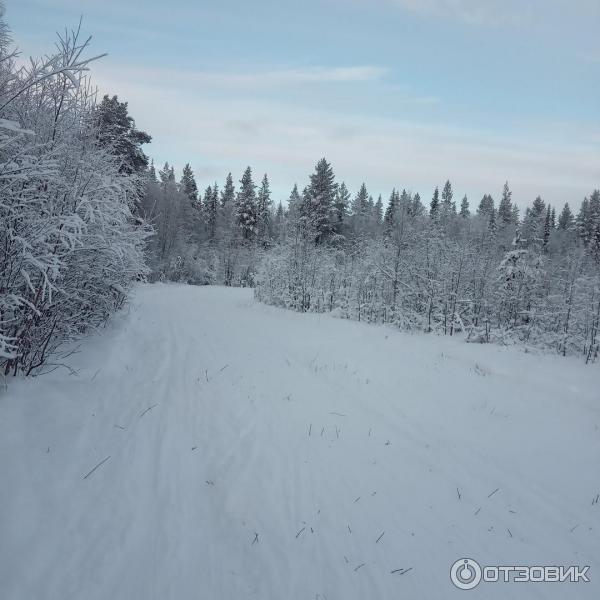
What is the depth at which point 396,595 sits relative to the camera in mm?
3113

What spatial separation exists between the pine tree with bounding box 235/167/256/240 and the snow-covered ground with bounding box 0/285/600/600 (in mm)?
43618

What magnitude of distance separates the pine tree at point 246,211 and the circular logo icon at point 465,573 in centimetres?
4876

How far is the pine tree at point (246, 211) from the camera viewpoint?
165ft

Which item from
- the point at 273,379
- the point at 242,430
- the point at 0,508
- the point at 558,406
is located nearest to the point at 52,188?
the point at 0,508

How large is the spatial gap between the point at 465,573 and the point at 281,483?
221cm

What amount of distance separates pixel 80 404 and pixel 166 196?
39389mm

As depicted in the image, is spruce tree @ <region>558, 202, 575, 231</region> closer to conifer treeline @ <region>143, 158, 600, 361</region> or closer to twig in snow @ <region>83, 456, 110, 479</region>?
conifer treeline @ <region>143, 158, 600, 361</region>

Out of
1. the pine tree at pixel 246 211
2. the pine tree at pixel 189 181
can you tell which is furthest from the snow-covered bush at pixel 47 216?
the pine tree at pixel 189 181

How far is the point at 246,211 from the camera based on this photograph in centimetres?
5075

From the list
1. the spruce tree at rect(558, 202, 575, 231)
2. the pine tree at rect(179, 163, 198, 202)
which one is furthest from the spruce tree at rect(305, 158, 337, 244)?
the spruce tree at rect(558, 202, 575, 231)

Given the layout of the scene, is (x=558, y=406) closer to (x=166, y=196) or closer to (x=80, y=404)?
(x=80, y=404)

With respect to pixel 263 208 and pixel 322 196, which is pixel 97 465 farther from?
pixel 263 208

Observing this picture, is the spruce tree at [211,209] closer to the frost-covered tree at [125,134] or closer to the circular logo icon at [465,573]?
the frost-covered tree at [125,134]

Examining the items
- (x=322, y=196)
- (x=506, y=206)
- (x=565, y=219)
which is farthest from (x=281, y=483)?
(x=565, y=219)
